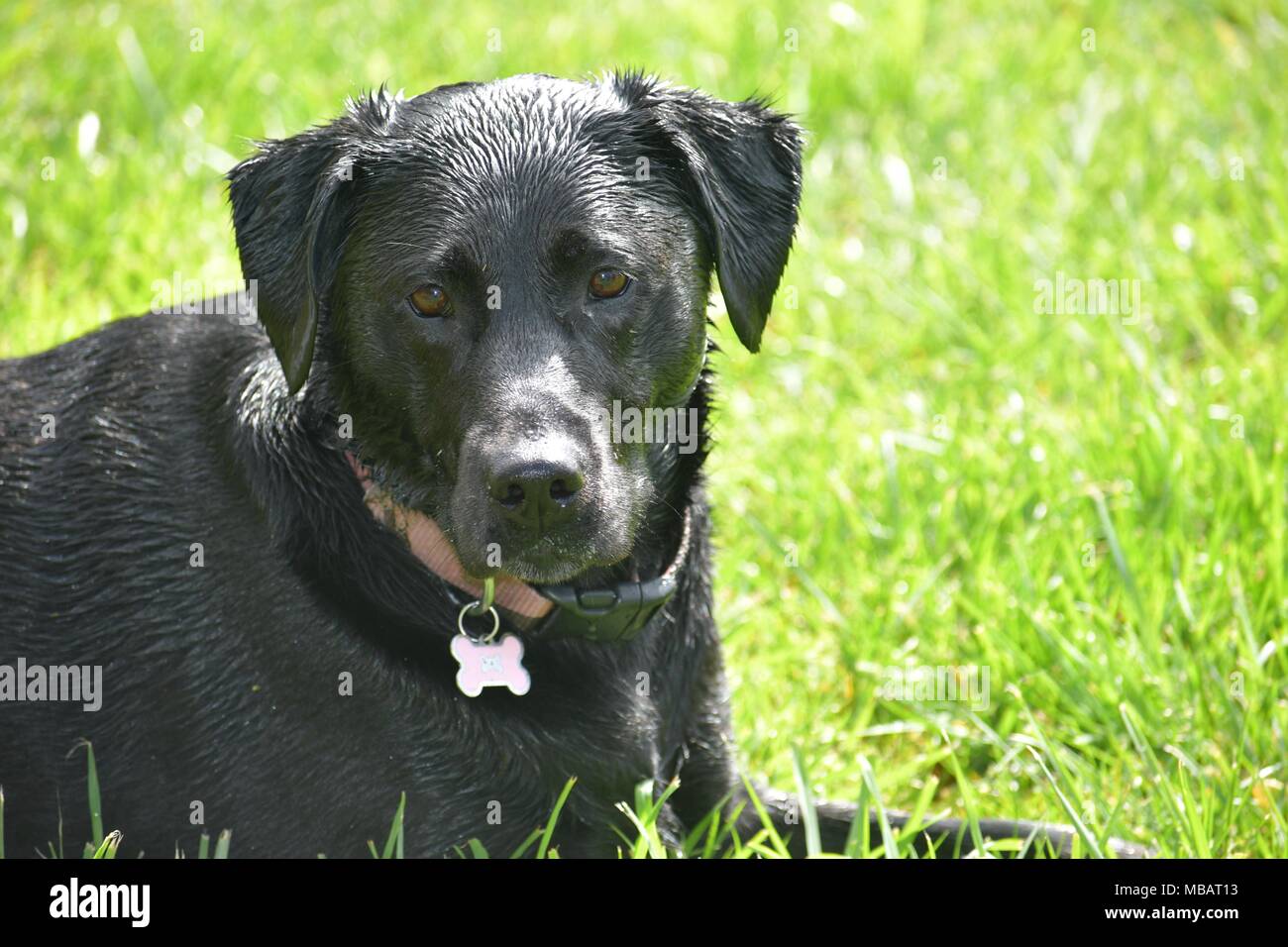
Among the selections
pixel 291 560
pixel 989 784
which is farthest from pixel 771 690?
pixel 291 560

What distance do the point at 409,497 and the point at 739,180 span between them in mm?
916

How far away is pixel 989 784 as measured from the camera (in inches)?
139

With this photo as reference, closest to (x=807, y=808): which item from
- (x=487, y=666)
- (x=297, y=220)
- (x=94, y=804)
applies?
(x=487, y=666)

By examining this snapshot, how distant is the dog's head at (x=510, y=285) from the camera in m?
2.74

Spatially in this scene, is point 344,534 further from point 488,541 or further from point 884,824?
point 884,824

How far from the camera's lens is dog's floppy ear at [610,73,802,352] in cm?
304

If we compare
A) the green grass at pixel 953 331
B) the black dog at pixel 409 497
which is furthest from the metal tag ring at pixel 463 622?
the green grass at pixel 953 331

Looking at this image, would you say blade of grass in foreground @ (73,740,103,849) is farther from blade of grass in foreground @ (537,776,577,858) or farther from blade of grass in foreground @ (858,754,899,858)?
blade of grass in foreground @ (858,754,899,858)

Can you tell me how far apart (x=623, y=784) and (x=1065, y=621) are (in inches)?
51.0

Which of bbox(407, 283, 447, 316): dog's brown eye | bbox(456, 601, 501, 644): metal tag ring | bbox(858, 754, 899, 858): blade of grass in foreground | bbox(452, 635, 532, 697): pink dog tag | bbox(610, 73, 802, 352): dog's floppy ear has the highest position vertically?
bbox(610, 73, 802, 352): dog's floppy ear

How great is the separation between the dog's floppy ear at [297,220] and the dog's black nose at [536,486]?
46cm

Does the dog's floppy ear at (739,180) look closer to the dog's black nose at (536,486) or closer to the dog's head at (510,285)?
the dog's head at (510,285)

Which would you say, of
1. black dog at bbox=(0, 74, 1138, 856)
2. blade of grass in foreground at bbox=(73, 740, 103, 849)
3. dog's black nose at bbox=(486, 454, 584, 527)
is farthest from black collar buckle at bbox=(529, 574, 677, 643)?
blade of grass in foreground at bbox=(73, 740, 103, 849)

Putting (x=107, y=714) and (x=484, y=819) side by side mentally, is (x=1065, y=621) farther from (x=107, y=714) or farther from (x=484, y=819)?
(x=107, y=714)
